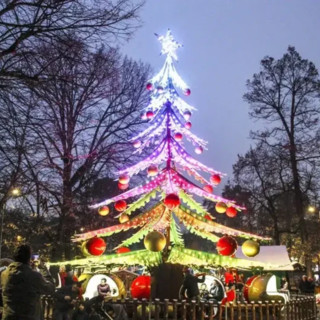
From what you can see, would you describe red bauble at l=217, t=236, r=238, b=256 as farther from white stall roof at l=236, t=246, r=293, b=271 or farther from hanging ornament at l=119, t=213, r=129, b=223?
white stall roof at l=236, t=246, r=293, b=271

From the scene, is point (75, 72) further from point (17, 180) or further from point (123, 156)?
point (123, 156)

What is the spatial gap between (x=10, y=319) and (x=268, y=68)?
3165 cm

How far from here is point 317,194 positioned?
34.3m

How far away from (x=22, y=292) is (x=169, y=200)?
5.94 metres

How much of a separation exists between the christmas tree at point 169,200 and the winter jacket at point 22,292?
5793mm

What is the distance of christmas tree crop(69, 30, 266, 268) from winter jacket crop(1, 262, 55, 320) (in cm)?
579

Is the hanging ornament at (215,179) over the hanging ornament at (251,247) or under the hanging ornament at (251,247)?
over

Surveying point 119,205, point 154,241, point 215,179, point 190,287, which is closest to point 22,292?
point 154,241

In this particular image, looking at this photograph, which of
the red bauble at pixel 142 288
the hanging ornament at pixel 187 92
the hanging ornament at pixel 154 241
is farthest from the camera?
the hanging ornament at pixel 187 92

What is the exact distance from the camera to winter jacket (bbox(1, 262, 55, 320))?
19.4ft

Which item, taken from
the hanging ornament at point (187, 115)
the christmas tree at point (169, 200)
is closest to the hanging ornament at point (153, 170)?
the christmas tree at point (169, 200)

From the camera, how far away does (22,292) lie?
5.95 meters

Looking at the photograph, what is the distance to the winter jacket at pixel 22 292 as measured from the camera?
5906 millimetres

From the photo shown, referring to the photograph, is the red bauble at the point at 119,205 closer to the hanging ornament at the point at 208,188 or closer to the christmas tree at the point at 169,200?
the christmas tree at the point at 169,200
